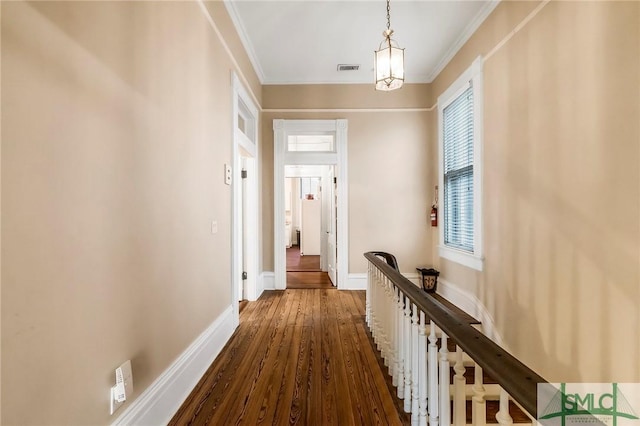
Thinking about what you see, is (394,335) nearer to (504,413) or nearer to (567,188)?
(504,413)

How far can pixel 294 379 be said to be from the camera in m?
2.10

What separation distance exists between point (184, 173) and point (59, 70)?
0.97 m

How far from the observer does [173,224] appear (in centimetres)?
179

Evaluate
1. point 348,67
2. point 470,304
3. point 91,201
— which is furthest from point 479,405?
point 348,67

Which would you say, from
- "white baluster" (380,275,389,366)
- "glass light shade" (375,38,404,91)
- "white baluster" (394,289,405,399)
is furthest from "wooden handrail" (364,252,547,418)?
"glass light shade" (375,38,404,91)

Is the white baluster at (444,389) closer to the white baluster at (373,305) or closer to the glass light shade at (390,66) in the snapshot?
the white baluster at (373,305)

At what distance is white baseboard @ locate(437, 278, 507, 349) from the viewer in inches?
112

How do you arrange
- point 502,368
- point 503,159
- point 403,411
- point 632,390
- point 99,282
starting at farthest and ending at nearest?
point 503,159 < point 403,411 < point 632,390 < point 99,282 < point 502,368

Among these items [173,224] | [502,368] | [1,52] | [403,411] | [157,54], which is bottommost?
[403,411]

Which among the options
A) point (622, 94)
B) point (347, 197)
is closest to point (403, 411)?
point (622, 94)

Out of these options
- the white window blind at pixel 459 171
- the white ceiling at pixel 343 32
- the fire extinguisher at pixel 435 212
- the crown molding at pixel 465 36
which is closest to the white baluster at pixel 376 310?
the white window blind at pixel 459 171

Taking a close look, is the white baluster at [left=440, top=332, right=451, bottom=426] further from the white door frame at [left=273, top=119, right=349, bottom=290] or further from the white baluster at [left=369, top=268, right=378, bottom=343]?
the white door frame at [left=273, top=119, right=349, bottom=290]

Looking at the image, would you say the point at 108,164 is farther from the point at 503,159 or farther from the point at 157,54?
the point at 503,159

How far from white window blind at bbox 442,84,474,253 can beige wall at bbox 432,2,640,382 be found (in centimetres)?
53
